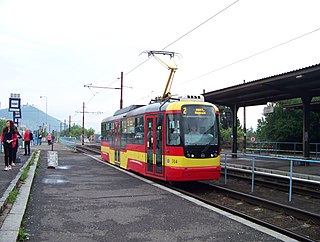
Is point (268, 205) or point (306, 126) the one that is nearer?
Answer: point (268, 205)

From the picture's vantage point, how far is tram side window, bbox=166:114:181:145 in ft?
35.1

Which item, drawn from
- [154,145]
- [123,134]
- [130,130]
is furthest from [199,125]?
[123,134]

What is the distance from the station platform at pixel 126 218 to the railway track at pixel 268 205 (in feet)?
1.80

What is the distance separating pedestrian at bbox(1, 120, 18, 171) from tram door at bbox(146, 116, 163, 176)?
4.99m

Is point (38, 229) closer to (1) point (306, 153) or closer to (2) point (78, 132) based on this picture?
(1) point (306, 153)

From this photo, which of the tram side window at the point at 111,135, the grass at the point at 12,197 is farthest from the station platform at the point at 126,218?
the tram side window at the point at 111,135

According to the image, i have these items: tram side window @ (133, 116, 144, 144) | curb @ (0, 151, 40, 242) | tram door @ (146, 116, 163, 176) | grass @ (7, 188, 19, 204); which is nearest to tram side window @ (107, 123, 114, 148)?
tram side window @ (133, 116, 144, 144)

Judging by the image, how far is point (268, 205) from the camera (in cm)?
889

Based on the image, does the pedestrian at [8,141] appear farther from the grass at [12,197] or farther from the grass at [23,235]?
the grass at [23,235]

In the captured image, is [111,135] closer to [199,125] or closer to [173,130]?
[173,130]

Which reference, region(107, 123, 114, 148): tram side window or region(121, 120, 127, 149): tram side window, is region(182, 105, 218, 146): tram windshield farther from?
region(107, 123, 114, 148): tram side window

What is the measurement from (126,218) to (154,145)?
500 cm

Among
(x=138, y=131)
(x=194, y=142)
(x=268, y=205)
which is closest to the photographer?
(x=268, y=205)

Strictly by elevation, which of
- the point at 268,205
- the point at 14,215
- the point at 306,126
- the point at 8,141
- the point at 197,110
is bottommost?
the point at 268,205
